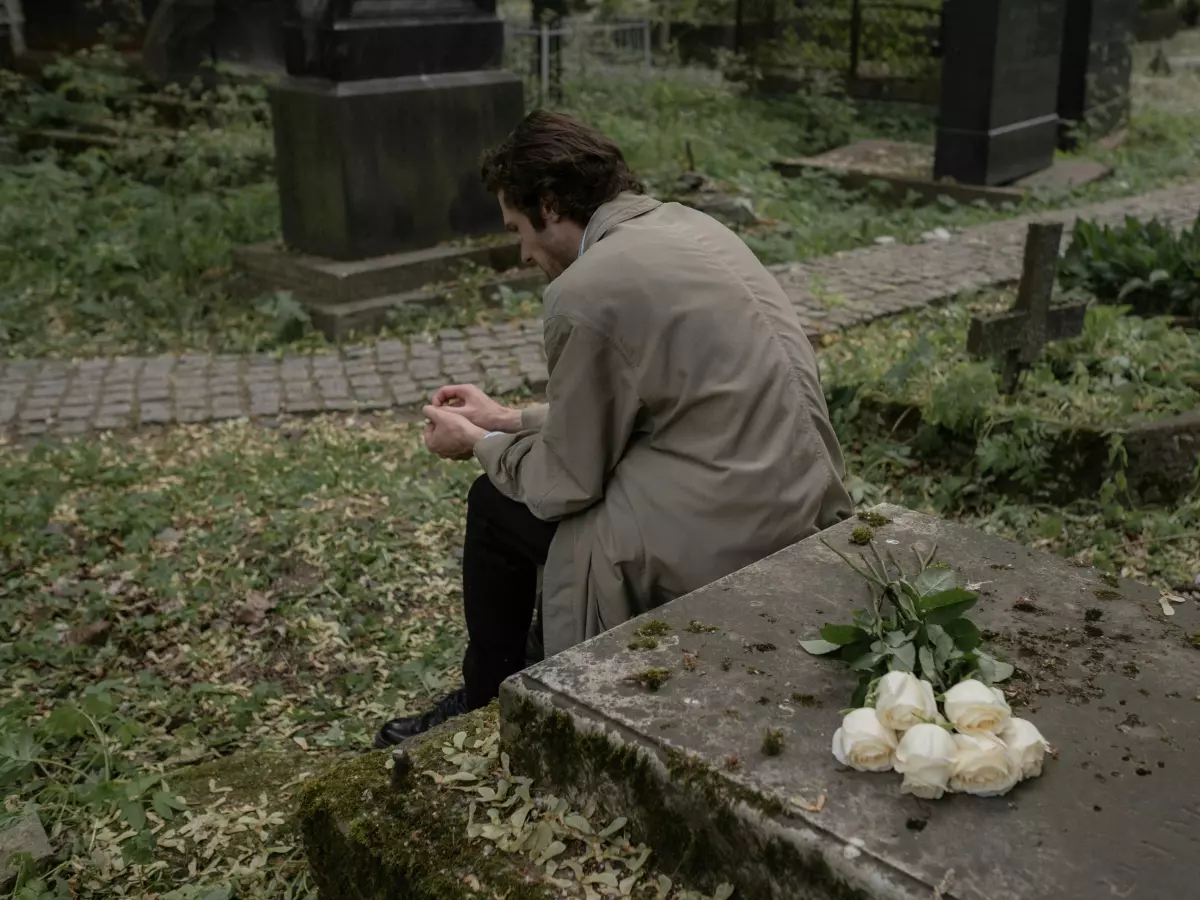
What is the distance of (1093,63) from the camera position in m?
11.9

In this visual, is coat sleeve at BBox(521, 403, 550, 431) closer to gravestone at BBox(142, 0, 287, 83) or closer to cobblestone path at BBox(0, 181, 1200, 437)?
cobblestone path at BBox(0, 181, 1200, 437)

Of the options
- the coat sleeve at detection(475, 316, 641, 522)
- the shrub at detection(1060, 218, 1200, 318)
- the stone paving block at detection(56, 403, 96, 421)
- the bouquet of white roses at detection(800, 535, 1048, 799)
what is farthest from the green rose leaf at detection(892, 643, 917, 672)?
the stone paving block at detection(56, 403, 96, 421)

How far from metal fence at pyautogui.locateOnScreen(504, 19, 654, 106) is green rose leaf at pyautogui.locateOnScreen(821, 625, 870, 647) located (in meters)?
10.5

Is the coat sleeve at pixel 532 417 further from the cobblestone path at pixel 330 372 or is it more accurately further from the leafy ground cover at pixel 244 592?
the cobblestone path at pixel 330 372

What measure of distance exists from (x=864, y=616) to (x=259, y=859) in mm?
1471

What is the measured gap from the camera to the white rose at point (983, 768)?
1.74 metres

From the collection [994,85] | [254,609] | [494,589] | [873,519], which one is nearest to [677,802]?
[873,519]

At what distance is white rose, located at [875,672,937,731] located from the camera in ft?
5.93

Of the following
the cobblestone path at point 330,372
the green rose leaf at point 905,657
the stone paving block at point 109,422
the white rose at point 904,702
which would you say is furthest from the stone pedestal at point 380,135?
the white rose at point 904,702

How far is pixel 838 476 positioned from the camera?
2.81 m

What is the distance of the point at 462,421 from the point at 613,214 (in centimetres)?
63

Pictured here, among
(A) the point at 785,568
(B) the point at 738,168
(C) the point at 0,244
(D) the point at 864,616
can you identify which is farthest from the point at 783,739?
(B) the point at 738,168

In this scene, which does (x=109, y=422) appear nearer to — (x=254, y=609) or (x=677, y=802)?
(x=254, y=609)

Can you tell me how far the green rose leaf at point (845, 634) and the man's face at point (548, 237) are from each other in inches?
48.4
